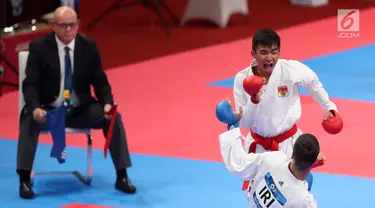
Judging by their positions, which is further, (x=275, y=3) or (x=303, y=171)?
(x=275, y=3)

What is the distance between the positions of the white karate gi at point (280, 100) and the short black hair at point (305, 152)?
90 cm

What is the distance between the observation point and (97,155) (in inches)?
314

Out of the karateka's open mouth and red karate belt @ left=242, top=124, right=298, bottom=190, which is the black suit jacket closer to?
red karate belt @ left=242, top=124, right=298, bottom=190

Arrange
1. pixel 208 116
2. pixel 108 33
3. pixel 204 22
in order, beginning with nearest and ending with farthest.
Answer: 1. pixel 208 116
2. pixel 108 33
3. pixel 204 22

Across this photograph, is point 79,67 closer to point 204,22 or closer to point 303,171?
point 303,171

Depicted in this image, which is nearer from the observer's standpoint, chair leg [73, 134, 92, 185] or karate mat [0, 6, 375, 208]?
karate mat [0, 6, 375, 208]

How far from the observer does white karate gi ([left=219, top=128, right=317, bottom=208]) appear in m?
4.72

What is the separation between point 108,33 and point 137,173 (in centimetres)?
613

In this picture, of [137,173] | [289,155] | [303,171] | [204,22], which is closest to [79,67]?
[137,173]

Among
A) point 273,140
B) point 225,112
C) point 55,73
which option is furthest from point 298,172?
point 55,73

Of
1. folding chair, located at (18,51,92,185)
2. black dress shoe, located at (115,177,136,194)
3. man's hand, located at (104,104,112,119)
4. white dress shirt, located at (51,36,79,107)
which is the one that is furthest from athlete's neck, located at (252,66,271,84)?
white dress shirt, located at (51,36,79,107)

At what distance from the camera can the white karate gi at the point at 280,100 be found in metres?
5.54

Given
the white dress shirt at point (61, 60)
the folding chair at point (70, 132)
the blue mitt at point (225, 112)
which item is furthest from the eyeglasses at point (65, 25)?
the blue mitt at point (225, 112)

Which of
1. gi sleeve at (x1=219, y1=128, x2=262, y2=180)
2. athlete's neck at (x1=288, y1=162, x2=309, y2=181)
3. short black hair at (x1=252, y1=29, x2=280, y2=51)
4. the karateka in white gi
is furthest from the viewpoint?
the karateka in white gi
